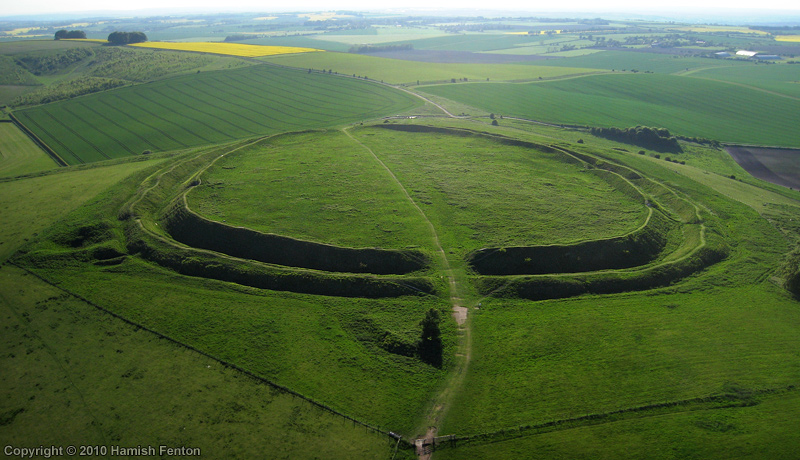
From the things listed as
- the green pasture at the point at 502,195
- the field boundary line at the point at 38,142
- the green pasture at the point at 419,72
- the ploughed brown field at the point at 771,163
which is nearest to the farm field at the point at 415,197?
the green pasture at the point at 502,195

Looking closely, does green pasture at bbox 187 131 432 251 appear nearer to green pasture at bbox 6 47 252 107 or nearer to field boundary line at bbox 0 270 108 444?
field boundary line at bbox 0 270 108 444

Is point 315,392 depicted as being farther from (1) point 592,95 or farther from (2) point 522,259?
(1) point 592,95

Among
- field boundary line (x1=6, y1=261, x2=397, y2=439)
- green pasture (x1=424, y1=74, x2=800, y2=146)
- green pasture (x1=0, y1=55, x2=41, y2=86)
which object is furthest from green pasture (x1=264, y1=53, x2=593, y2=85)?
field boundary line (x1=6, y1=261, x2=397, y2=439)

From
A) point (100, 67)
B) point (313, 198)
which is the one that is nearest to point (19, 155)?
point (313, 198)

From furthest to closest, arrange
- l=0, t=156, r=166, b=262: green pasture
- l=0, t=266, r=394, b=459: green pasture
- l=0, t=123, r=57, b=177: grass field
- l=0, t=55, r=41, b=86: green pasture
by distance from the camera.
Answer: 1. l=0, t=55, r=41, b=86: green pasture
2. l=0, t=123, r=57, b=177: grass field
3. l=0, t=156, r=166, b=262: green pasture
4. l=0, t=266, r=394, b=459: green pasture

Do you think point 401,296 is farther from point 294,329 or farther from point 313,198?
point 313,198

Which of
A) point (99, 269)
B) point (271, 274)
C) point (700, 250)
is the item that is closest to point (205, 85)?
point (99, 269)

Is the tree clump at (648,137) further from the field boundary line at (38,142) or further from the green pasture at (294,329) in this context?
the field boundary line at (38,142)
